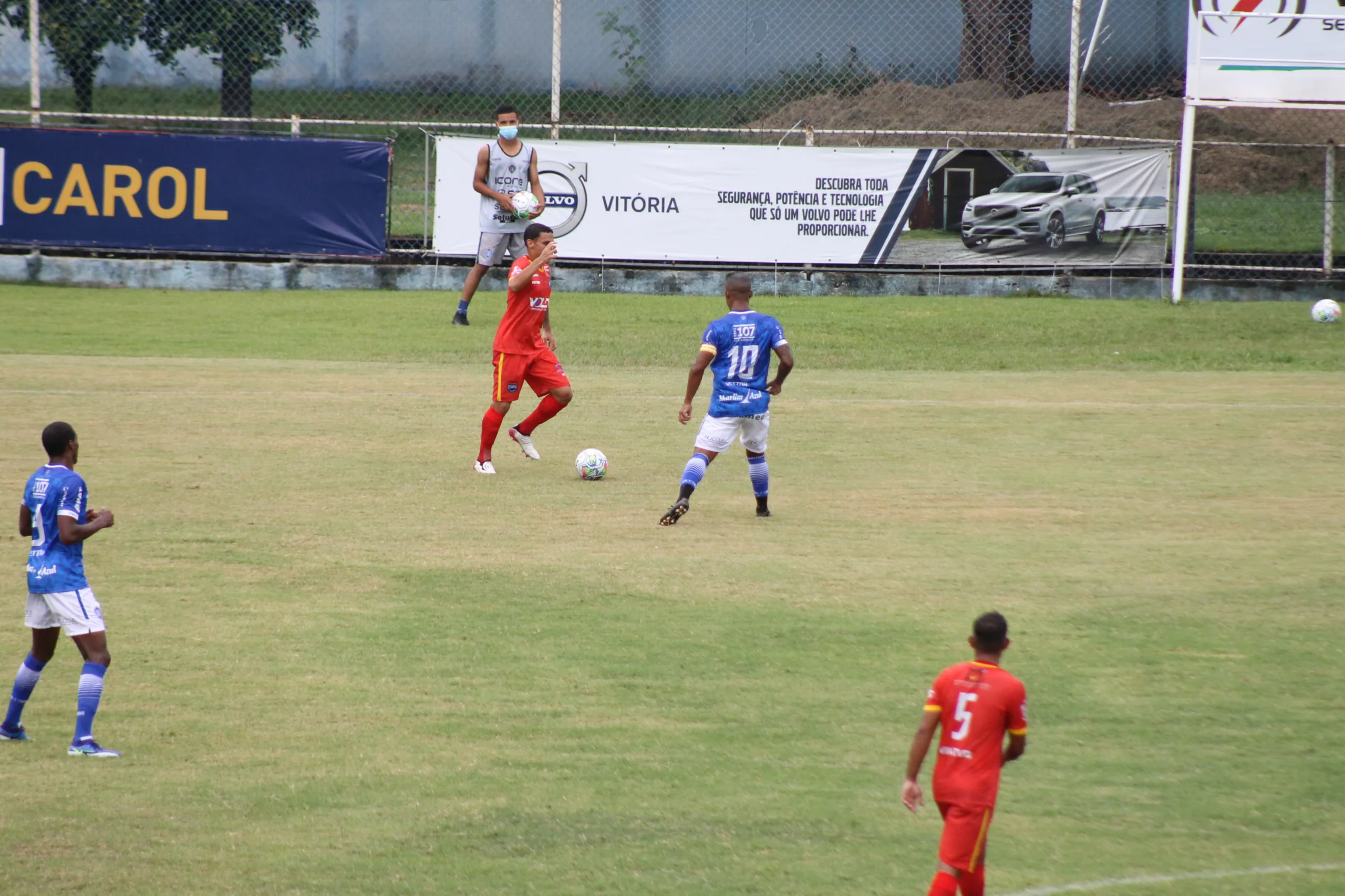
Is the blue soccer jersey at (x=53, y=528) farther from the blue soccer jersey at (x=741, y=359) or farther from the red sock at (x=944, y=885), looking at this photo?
the blue soccer jersey at (x=741, y=359)

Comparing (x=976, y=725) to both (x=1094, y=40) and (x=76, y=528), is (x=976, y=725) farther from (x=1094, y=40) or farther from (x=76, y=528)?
(x=1094, y=40)

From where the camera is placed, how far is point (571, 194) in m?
22.0

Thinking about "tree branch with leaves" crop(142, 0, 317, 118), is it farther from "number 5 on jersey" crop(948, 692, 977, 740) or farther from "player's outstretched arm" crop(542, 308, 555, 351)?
"number 5 on jersey" crop(948, 692, 977, 740)

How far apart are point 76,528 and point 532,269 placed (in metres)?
6.39

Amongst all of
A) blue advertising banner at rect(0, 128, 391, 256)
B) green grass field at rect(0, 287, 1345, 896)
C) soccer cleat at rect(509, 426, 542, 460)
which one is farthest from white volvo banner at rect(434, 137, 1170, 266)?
soccer cleat at rect(509, 426, 542, 460)

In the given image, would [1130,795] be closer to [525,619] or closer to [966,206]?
[525,619]

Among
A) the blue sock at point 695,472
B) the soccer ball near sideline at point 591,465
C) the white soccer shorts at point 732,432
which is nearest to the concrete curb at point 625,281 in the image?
the soccer ball near sideline at point 591,465

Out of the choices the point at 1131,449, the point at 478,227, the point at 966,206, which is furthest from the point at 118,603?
the point at 966,206

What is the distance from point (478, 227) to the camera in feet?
72.1

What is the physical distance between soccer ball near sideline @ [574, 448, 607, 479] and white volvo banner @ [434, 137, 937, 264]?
10398mm

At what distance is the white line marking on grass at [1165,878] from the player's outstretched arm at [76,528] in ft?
13.2

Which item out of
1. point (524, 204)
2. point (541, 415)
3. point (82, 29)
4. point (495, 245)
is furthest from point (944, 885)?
point (82, 29)

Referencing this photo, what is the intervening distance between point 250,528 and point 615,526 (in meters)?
2.57

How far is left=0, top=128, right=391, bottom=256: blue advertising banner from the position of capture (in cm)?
2131
